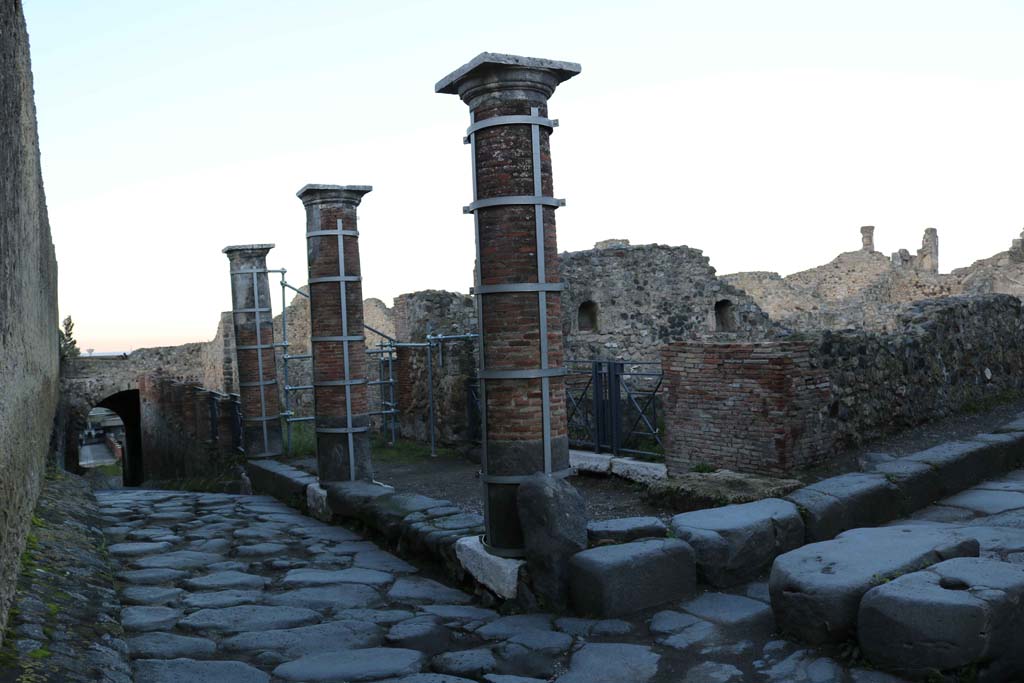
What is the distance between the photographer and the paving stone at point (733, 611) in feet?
14.0

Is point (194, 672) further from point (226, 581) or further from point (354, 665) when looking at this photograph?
point (226, 581)

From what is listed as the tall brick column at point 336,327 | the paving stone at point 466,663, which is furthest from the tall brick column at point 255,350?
the paving stone at point 466,663

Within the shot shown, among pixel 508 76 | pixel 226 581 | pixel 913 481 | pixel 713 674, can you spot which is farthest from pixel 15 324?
pixel 913 481

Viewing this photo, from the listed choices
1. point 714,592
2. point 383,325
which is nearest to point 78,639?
point 714,592

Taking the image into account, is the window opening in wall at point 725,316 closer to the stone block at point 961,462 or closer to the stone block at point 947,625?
the stone block at point 961,462

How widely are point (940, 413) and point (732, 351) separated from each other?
333 cm

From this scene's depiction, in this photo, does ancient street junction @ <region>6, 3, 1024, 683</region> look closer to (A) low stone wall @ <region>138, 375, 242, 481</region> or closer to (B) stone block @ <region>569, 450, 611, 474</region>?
(B) stone block @ <region>569, 450, 611, 474</region>

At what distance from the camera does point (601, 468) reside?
8875mm

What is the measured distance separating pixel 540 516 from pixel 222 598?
2062 mm

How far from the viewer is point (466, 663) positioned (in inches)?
156

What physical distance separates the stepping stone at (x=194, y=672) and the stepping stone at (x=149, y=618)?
62 cm

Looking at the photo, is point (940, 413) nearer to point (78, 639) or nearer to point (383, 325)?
point (78, 639)

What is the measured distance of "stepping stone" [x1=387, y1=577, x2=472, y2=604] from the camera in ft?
16.9

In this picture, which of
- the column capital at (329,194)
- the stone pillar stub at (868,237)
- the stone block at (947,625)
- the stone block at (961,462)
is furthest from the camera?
the stone pillar stub at (868,237)
